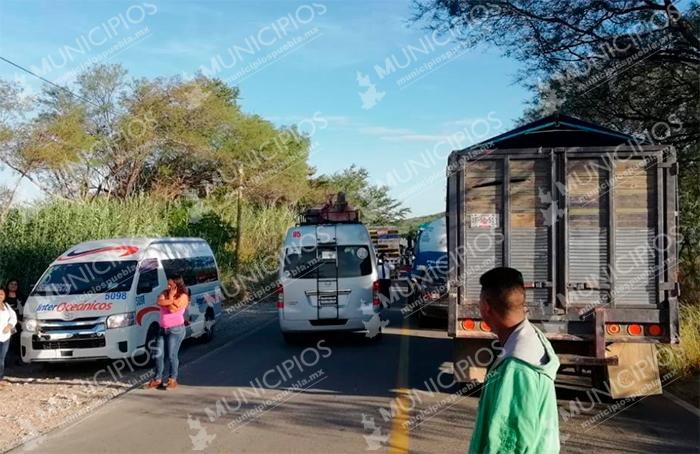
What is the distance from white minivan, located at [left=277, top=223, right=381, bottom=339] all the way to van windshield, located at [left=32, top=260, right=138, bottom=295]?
119 inches

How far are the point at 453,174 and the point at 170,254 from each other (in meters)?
7.09

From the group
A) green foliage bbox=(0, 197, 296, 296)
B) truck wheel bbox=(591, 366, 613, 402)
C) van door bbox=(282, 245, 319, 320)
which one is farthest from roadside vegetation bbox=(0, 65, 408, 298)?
truck wheel bbox=(591, 366, 613, 402)

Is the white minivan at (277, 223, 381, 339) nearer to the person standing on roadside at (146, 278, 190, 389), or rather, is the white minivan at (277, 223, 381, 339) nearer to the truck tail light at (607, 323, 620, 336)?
the person standing on roadside at (146, 278, 190, 389)

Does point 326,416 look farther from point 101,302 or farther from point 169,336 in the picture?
point 101,302

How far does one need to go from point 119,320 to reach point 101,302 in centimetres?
44

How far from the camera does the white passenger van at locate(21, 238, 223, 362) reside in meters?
10.6

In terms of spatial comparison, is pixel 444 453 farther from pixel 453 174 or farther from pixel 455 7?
pixel 455 7

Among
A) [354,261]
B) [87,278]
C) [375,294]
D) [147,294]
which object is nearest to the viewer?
[147,294]

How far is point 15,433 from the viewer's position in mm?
7484

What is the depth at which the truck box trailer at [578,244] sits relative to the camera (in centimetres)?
766

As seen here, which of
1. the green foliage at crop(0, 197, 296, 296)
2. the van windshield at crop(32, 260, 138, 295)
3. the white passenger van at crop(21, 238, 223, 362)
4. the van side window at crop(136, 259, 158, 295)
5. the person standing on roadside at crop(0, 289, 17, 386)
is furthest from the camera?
the green foliage at crop(0, 197, 296, 296)

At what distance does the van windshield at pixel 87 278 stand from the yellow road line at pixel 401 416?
4826mm

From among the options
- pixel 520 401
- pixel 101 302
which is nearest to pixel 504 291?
pixel 520 401

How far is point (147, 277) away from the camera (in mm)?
11867
